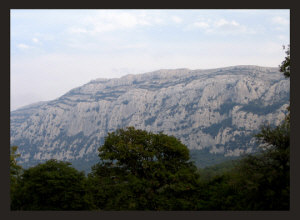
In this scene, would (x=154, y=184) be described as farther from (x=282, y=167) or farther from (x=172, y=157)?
(x=282, y=167)

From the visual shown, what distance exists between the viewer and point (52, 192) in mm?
45438

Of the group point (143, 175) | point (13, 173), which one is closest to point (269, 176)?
point (143, 175)

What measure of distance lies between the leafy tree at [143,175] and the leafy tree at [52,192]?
2073mm

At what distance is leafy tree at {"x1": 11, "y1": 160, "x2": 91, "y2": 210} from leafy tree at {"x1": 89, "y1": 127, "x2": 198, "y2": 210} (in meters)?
2.07

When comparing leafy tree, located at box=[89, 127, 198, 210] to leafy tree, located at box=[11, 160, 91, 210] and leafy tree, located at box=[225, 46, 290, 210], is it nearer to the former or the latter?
leafy tree, located at box=[11, 160, 91, 210]

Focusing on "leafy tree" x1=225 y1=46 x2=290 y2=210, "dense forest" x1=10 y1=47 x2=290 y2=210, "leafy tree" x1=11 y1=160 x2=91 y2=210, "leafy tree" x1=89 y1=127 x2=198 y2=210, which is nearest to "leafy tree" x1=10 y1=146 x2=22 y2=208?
"dense forest" x1=10 y1=47 x2=290 y2=210

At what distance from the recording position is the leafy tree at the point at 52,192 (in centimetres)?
4478

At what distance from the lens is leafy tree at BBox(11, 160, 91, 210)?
44.8 m

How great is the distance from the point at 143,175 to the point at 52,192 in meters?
12.0

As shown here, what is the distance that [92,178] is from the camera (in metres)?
48.6

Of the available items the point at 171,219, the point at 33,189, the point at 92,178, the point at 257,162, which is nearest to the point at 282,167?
the point at 257,162

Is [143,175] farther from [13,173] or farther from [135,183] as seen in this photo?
[13,173]

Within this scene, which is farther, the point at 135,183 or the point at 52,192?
the point at 135,183

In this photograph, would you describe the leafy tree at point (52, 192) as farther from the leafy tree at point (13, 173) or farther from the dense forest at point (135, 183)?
the leafy tree at point (13, 173)
